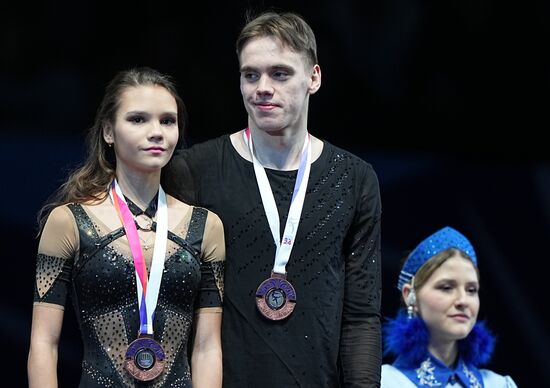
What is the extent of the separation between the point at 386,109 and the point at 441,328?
55.7 inches

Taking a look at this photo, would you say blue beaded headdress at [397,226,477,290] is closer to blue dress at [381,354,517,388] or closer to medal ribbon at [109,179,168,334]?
blue dress at [381,354,517,388]

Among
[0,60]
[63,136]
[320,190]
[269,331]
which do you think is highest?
[0,60]

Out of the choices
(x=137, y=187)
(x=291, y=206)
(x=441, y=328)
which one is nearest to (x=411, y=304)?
(x=441, y=328)

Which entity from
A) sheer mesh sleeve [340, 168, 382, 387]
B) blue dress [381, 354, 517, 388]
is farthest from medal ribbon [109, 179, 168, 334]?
blue dress [381, 354, 517, 388]

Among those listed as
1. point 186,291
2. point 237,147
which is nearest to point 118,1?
point 237,147

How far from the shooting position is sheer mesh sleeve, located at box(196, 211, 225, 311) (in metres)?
3.62

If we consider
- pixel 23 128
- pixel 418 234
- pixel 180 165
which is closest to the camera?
pixel 180 165

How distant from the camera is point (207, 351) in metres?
3.61

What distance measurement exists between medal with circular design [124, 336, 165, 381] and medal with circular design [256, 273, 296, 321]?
0.36m

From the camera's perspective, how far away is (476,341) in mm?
4883

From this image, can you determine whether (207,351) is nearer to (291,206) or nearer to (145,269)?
(145,269)

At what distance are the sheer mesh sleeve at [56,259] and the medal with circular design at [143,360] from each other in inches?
9.2

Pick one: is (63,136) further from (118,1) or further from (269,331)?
(269,331)

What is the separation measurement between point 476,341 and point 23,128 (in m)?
2.00
